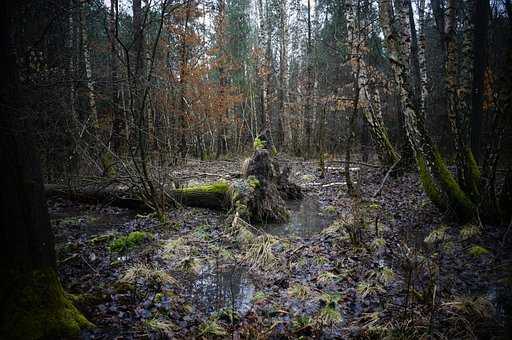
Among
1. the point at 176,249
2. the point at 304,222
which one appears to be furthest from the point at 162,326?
the point at 304,222

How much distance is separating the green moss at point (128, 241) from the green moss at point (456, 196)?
594cm

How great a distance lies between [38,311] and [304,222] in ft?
19.3

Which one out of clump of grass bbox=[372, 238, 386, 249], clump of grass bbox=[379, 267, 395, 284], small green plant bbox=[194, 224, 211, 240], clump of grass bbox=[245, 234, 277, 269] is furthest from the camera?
small green plant bbox=[194, 224, 211, 240]

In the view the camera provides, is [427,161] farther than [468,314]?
Yes

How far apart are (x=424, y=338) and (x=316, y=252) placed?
2756mm

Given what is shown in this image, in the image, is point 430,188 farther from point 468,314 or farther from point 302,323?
point 302,323

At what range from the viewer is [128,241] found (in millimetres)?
6141

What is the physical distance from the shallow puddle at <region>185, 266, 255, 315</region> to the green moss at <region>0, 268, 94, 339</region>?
5.14ft

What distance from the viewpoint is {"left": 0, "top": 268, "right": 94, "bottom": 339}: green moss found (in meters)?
2.81

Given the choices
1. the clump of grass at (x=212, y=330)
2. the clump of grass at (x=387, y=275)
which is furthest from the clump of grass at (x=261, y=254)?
the clump of grass at (x=212, y=330)

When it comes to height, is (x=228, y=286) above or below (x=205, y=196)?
below

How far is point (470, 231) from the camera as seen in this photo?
530 cm

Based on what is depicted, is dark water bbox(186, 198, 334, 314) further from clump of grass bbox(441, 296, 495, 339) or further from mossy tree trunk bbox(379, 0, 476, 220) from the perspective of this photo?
mossy tree trunk bbox(379, 0, 476, 220)

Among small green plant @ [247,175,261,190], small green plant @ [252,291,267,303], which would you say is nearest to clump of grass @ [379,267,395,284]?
small green plant @ [252,291,267,303]
